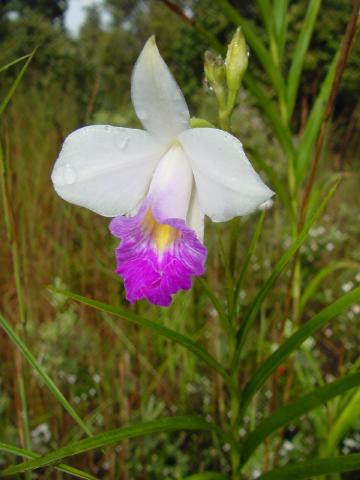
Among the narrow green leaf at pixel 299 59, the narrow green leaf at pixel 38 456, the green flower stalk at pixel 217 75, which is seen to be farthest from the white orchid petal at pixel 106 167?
the narrow green leaf at pixel 299 59

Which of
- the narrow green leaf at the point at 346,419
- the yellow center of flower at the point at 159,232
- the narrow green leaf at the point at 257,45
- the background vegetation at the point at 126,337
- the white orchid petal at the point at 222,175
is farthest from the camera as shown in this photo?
the background vegetation at the point at 126,337

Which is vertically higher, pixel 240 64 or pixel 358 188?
pixel 240 64

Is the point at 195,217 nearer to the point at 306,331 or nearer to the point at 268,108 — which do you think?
the point at 306,331

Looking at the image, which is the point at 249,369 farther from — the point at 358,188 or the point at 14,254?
the point at 358,188

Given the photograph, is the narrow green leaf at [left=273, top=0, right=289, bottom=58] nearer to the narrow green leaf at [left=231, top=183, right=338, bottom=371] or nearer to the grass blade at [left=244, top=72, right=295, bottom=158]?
the grass blade at [left=244, top=72, right=295, bottom=158]

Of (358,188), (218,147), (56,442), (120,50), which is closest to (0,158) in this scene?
(218,147)

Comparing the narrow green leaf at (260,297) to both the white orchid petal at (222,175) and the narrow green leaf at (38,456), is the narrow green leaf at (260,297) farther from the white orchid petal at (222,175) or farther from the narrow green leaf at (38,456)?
the narrow green leaf at (38,456)
